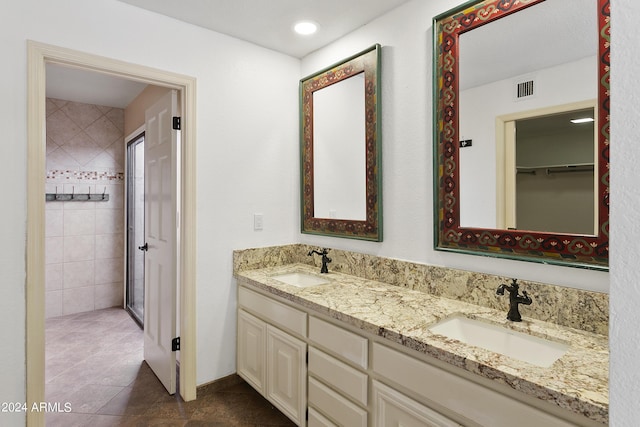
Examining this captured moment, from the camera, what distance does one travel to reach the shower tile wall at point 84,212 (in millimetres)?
3836

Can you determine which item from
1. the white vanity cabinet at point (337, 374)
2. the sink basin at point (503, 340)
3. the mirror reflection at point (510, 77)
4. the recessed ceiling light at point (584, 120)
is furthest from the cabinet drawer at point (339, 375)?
the recessed ceiling light at point (584, 120)

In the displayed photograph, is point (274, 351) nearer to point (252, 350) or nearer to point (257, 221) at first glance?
point (252, 350)

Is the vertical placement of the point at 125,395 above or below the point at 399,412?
below

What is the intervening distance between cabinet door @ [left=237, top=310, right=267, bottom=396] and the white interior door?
0.43 metres

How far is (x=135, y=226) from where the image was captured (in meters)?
3.97

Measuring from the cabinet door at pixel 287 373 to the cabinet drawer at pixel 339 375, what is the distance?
85 mm

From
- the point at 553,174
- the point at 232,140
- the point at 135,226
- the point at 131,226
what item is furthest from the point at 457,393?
the point at 131,226

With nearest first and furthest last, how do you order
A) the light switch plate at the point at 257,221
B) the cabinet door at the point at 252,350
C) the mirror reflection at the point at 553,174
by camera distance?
the mirror reflection at the point at 553,174 < the cabinet door at the point at 252,350 < the light switch plate at the point at 257,221

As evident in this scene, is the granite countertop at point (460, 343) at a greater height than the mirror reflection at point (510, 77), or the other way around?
the mirror reflection at point (510, 77)

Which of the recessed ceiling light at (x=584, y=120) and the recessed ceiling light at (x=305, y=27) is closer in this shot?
the recessed ceiling light at (x=584, y=120)

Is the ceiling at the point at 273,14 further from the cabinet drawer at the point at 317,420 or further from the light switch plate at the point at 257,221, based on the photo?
the cabinet drawer at the point at 317,420

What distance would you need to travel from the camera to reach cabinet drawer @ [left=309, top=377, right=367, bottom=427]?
1.52 metres

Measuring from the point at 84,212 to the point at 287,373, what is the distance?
3.39 metres

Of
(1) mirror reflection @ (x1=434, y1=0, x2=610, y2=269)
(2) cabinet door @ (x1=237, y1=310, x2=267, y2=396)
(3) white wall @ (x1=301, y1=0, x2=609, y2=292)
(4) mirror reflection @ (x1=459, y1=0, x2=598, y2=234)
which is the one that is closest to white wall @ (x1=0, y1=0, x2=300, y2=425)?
(2) cabinet door @ (x1=237, y1=310, x2=267, y2=396)
